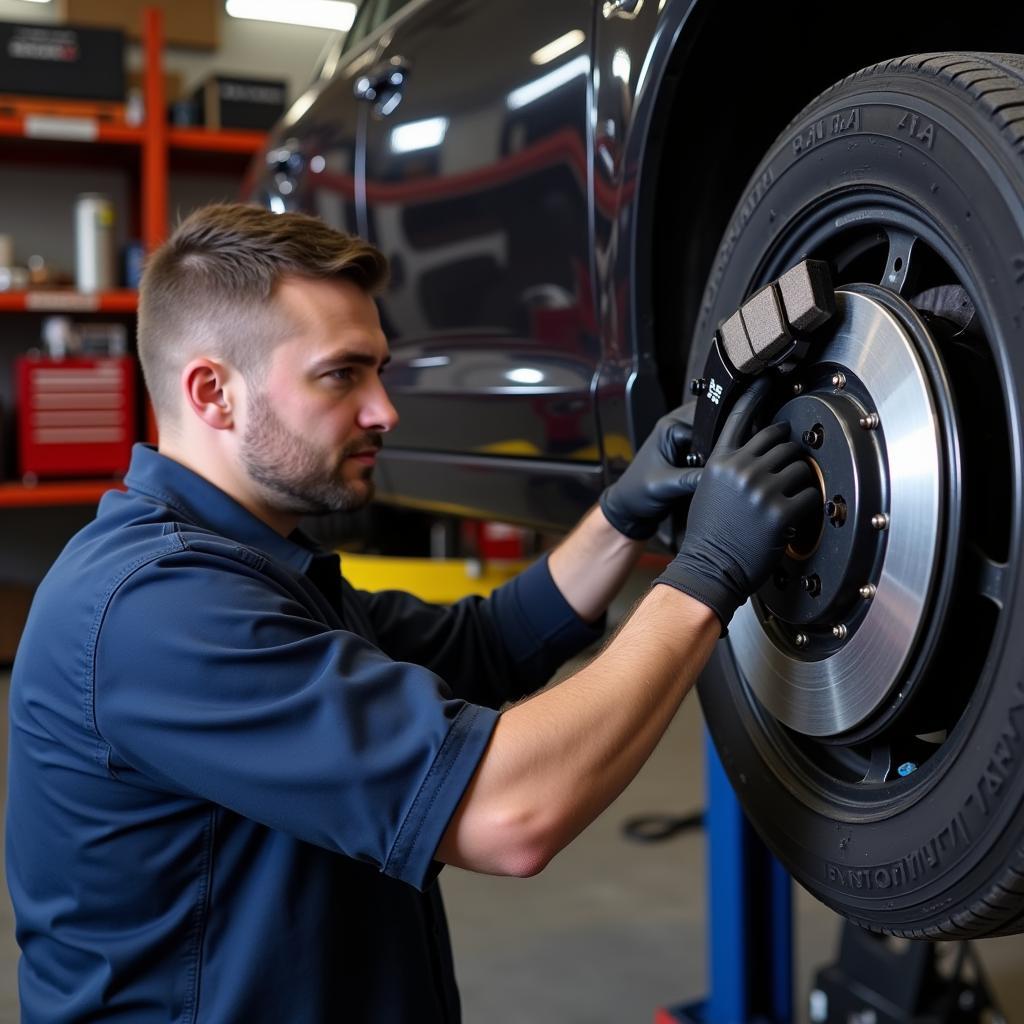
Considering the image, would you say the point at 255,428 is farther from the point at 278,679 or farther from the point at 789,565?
the point at 789,565

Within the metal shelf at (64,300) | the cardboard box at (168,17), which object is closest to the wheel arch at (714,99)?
the metal shelf at (64,300)

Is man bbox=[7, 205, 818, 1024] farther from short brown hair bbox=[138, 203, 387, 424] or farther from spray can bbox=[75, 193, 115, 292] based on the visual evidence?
spray can bbox=[75, 193, 115, 292]

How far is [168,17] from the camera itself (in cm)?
521

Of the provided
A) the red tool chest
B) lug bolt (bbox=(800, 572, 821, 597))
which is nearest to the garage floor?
lug bolt (bbox=(800, 572, 821, 597))

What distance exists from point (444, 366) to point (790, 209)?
70 centimetres

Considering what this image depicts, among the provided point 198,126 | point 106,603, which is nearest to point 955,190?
point 106,603

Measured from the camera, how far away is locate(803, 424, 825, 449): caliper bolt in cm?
90

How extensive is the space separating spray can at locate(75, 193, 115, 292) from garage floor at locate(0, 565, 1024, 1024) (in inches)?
106

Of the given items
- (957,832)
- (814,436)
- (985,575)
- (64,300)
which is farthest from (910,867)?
(64,300)

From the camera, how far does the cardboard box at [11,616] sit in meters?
4.36

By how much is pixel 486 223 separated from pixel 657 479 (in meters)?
0.46

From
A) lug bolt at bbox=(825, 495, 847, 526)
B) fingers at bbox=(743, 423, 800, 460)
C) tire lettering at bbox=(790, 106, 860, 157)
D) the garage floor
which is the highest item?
tire lettering at bbox=(790, 106, 860, 157)

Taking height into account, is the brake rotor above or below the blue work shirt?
above

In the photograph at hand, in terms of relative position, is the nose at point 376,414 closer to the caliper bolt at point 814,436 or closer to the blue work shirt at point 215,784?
the blue work shirt at point 215,784
